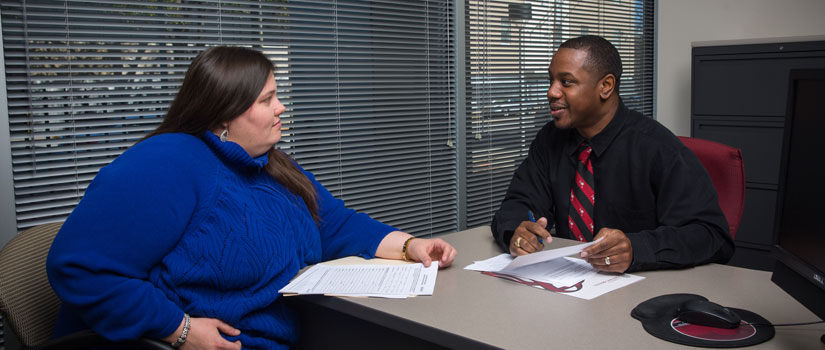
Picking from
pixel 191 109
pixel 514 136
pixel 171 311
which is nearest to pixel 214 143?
pixel 191 109

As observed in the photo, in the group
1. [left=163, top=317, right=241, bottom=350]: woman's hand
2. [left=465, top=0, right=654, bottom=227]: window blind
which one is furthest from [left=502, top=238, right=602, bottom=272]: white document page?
[left=465, top=0, right=654, bottom=227]: window blind

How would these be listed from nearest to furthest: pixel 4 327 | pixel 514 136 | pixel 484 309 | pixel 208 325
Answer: pixel 484 309
pixel 208 325
pixel 4 327
pixel 514 136

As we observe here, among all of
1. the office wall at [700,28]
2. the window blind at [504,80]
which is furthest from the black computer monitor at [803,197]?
the office wall at [700,28]

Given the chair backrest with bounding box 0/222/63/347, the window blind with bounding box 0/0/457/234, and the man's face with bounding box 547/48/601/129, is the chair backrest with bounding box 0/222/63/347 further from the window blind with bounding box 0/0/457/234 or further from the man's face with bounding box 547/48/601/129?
the man's face with bounding box 547/48/601/129

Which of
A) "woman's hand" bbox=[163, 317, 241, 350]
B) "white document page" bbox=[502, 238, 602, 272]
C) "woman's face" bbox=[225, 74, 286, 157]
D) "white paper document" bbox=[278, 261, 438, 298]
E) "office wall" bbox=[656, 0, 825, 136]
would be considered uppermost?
"office wall" bbox=[656, 0, 825, 136]

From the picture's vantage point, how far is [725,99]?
369 cm

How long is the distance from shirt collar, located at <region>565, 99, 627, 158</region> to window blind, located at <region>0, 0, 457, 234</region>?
1.06 meters

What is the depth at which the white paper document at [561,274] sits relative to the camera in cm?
148

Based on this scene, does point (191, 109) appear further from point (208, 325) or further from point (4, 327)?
point (4, 327)

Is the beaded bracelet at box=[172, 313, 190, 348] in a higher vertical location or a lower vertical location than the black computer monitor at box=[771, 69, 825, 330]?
lower

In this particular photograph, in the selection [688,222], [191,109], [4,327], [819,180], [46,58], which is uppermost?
[46,58]

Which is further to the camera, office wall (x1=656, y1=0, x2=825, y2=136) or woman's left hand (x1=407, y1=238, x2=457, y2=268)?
office wall (x1=656, y1=0, x2=825, y2=136)

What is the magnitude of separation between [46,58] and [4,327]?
0.85 metres

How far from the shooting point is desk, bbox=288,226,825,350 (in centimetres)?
119
